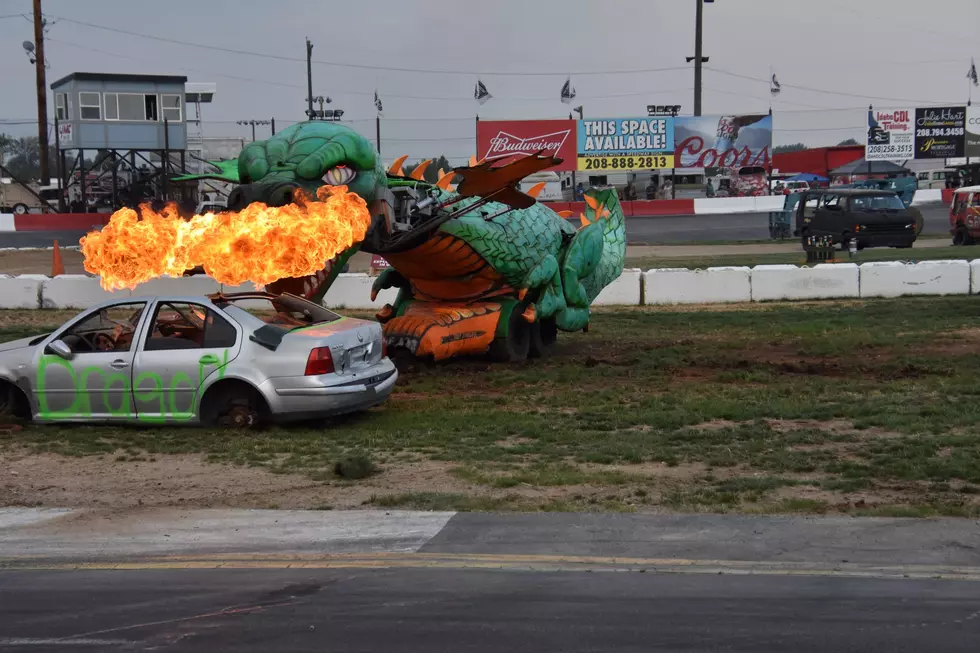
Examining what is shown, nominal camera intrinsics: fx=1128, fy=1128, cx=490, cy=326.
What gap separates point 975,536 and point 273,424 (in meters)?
6.23

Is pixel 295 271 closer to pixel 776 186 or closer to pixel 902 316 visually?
pixel 902 316

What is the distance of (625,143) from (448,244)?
145ft

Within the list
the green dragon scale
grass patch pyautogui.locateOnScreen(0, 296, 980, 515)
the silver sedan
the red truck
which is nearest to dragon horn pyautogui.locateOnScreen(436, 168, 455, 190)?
the green dragon scale

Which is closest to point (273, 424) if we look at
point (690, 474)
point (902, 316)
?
point (690, 474)

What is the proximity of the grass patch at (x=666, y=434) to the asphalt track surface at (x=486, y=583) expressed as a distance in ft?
2.30

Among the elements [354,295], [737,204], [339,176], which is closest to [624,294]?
[354,295]

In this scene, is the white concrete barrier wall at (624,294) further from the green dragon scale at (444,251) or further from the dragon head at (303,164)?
the dragon head at (303,164)

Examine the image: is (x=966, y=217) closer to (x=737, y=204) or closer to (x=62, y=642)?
(x=737, y=204)

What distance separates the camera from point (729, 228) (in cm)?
4619

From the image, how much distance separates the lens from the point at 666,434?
1016cm

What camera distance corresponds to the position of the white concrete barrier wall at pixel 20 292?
2161 centimetres

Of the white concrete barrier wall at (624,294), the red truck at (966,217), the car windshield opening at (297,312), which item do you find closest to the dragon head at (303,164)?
the car windshield opening at (297,312)

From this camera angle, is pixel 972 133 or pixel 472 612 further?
pixel 972 133

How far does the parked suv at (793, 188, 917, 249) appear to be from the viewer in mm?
33344
